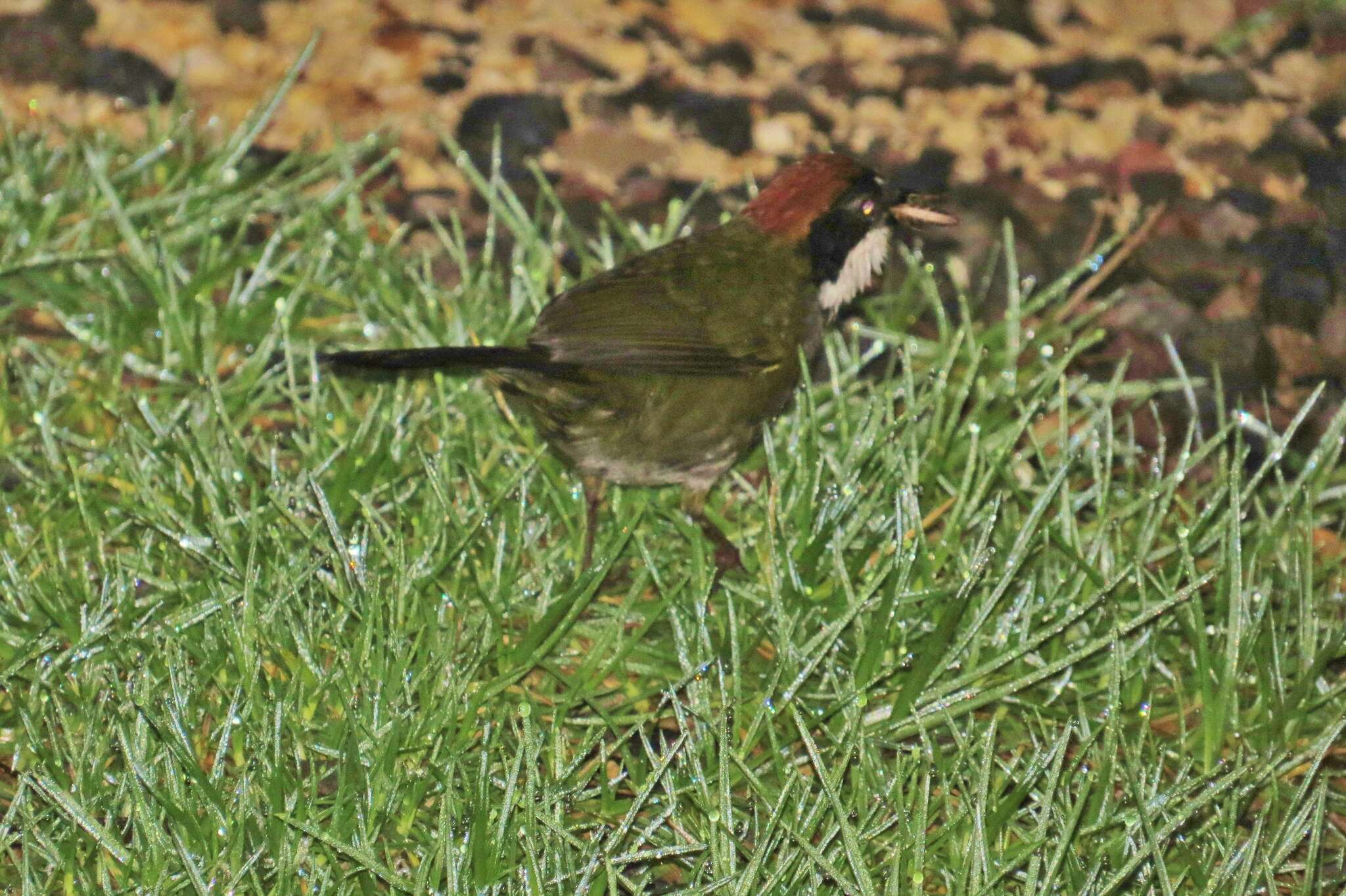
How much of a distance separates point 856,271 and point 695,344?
0.71 meters

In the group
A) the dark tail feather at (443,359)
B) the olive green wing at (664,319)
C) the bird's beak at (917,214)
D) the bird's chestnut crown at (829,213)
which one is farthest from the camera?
the bird's beak at (917,214)

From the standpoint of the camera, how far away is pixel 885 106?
20.3 ft

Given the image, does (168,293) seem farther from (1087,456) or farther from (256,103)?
(1087,456)

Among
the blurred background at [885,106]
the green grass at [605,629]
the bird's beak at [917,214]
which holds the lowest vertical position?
the green grass at [605,629]

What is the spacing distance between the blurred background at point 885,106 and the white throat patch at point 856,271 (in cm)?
78

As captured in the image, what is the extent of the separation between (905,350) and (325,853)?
6.62ft

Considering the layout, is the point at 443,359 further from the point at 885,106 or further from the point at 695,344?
the point at 885,106

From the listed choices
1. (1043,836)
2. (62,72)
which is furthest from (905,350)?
(62,72)

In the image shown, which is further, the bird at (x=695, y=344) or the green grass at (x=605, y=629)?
the bird at (x=695, y=344)

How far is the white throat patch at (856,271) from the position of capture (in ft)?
14.9

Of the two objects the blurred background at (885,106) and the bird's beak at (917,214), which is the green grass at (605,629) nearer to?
the bird's beak at (917,214)

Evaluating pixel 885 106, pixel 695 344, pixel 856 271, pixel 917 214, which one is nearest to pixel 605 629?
pixel 695 344

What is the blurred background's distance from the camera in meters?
5.48

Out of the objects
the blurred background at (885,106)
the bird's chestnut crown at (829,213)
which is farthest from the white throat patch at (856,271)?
the blurred background at (885,106)
